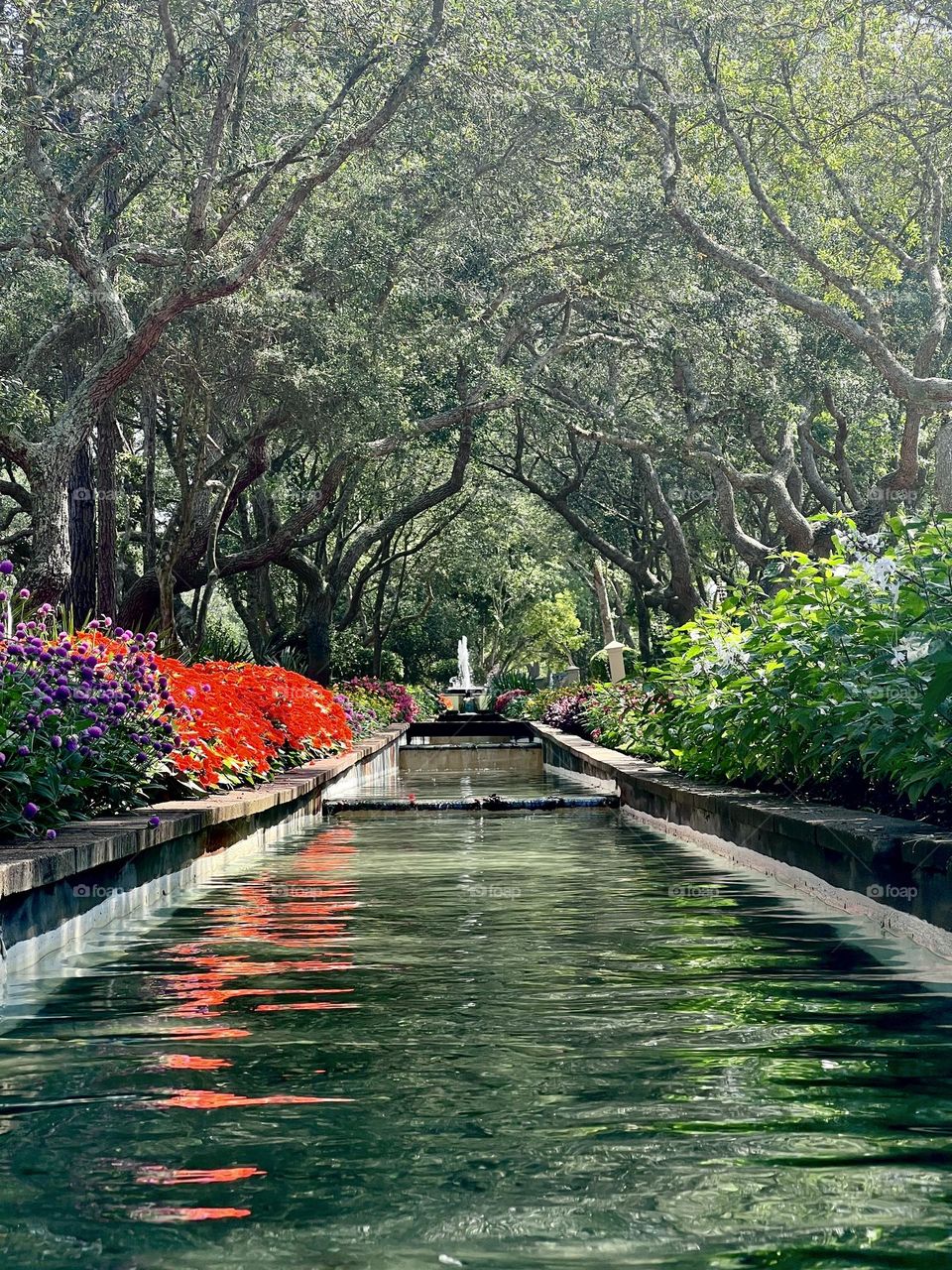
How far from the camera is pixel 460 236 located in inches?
1048

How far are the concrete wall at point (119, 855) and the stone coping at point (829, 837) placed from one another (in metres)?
3.42

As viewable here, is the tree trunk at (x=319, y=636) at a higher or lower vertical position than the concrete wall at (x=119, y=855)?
higher

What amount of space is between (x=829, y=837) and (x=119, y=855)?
144 inches

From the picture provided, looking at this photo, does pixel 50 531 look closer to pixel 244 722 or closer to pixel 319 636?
pixel 244 722

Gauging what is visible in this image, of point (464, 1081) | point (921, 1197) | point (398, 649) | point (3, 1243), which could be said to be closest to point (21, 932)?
point (464, 1081)

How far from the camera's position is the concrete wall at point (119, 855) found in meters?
7.02

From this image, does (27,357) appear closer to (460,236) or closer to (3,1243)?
(460,236)

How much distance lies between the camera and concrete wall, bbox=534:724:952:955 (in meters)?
7.21

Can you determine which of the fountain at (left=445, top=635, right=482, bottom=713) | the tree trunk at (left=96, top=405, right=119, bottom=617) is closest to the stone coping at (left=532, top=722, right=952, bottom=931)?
the tree trunk at (left=96, top=405, right=119, bottom=617)

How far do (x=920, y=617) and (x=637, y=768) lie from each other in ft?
29.7

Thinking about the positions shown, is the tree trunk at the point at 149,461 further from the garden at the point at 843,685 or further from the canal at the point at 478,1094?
the canal at the point at 478,1094

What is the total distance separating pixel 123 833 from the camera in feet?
27.8

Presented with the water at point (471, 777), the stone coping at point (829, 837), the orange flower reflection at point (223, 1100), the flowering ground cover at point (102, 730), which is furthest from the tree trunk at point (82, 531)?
the orange flower reflection at point (223, 1100)

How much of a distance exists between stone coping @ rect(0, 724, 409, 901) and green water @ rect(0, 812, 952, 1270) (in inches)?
17.2
